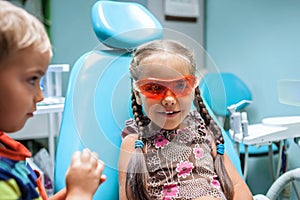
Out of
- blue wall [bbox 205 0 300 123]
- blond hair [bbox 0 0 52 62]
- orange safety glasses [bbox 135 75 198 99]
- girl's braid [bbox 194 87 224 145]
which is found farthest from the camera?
blue wall [bbox 205 0 300 123]

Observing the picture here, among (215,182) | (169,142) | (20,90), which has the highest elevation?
(20,90)

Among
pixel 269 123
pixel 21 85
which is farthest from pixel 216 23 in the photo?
pixel 21 85

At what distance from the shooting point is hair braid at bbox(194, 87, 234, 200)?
1021 mm

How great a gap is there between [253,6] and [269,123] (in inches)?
45.1

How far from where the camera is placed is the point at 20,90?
55 cm

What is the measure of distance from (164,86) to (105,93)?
0.27m

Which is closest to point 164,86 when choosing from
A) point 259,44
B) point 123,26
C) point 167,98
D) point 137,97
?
point 167,98

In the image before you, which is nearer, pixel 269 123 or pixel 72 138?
pixel 72 138

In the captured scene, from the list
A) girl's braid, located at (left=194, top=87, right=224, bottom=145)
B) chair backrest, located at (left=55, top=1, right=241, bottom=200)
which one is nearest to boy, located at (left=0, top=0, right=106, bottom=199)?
chair backrest, located at (left=55, top=1, right=241, bottom=200)

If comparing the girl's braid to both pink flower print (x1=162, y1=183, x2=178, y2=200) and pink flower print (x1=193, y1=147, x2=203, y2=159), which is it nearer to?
pink flower print (x1=193, y1=147, x2=203, y2=159)

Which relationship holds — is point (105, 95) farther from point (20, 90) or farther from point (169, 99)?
point (20, 90)

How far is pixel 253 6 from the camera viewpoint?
7.64 feet

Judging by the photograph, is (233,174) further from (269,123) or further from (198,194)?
(269,123)

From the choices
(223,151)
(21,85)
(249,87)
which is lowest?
(249,87)
